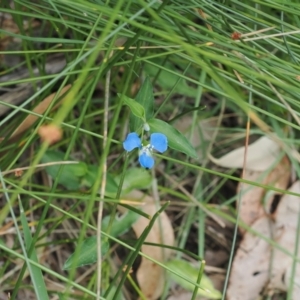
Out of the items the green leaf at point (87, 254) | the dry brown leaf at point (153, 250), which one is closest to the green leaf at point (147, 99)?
the green leaf at point (87, 254)

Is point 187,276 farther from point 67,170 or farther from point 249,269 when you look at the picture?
point 67,170

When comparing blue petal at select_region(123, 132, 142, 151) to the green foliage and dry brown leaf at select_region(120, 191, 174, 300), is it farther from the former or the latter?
dry brown leaf at select_region(120, 191, 174, 300)

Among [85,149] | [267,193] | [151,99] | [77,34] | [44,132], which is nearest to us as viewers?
[44,132]

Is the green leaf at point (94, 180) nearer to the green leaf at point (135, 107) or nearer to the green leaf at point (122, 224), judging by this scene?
the green leaf at point (122, 224)

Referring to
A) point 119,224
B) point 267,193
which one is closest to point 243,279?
point 267,193

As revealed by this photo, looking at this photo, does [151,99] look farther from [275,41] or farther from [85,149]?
[85,149]

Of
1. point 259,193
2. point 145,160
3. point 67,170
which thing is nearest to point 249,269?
point 259,193

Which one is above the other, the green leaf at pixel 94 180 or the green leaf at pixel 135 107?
the green leaf at pixel 135 107
